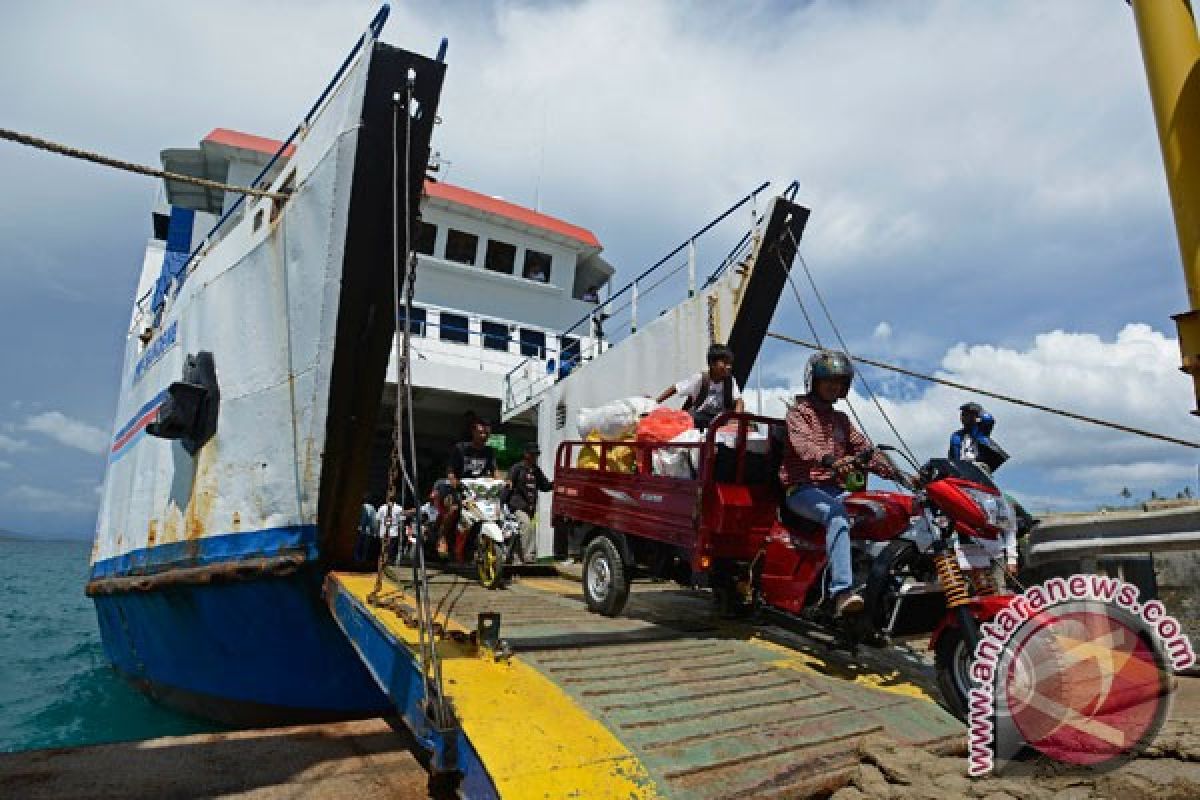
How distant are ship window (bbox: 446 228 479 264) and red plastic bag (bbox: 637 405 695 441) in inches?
376

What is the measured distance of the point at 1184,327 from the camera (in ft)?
→ 9.50

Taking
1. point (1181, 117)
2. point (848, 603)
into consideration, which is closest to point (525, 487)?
point (848, 603)

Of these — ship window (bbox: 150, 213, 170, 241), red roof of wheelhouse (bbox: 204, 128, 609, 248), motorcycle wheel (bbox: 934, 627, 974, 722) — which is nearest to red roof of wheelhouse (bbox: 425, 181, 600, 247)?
red roof of wheelhouse (bbox: 204, 128, 609, 248)

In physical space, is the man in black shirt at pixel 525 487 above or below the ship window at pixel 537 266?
below

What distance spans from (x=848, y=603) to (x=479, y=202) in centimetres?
1205

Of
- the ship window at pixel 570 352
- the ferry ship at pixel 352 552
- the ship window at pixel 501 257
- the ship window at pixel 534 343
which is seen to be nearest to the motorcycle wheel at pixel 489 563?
the ferry ship at pixel 352 552

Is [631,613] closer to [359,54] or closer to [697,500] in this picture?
[697,500]

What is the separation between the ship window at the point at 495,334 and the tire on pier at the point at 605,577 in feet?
28.1

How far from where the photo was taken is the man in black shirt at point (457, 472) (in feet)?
22.9

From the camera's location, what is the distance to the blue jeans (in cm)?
342

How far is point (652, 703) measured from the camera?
9.03 ft

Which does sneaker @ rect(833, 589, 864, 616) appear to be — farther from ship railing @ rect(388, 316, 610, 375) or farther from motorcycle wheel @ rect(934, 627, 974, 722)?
ship railing @ rect(388, 316, 610, 375)

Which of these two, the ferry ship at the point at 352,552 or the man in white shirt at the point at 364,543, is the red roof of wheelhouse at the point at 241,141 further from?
the man in white shirt at the point at 364,543

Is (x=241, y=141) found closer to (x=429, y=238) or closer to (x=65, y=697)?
(x=429, y=238)
